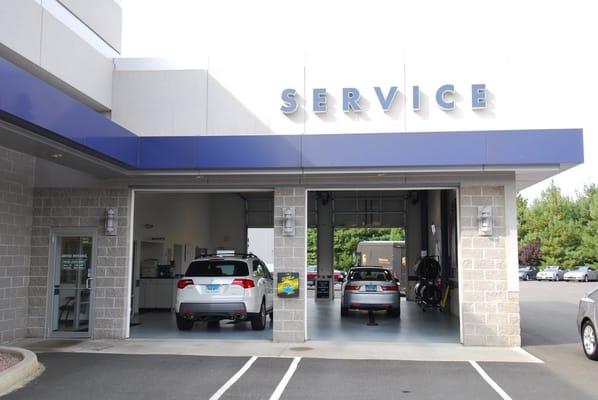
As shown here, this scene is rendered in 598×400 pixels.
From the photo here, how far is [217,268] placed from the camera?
478 inches

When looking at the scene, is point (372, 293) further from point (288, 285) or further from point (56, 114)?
point (56, 114)

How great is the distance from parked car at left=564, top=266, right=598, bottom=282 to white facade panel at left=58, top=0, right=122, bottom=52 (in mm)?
40126

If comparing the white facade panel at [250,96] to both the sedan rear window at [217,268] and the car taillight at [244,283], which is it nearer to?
the sedan rear window at [217,268]

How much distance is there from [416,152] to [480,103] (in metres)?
1.84

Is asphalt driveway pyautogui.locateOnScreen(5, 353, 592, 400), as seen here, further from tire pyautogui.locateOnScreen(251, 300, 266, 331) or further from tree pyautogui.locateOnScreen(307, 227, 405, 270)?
Result: tree pyautogui.locateOnScreen(307, 227, 405, 270)

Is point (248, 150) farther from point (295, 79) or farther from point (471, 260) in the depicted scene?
point (471, 260)

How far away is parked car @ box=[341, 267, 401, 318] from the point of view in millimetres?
15008

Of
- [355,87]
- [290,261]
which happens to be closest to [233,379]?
[290,261]

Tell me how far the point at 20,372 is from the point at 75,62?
5850 millimetres

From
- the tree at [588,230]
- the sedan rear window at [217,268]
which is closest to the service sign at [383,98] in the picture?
the sedan rear window at [217,268]

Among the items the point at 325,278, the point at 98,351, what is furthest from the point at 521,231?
the point at 98,351

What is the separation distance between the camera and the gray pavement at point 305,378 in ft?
23.5

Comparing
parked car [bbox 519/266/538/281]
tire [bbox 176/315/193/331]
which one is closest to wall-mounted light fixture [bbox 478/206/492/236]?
tire [bbox 176/315/193/331]

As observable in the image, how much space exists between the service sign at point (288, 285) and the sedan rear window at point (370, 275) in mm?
4383
